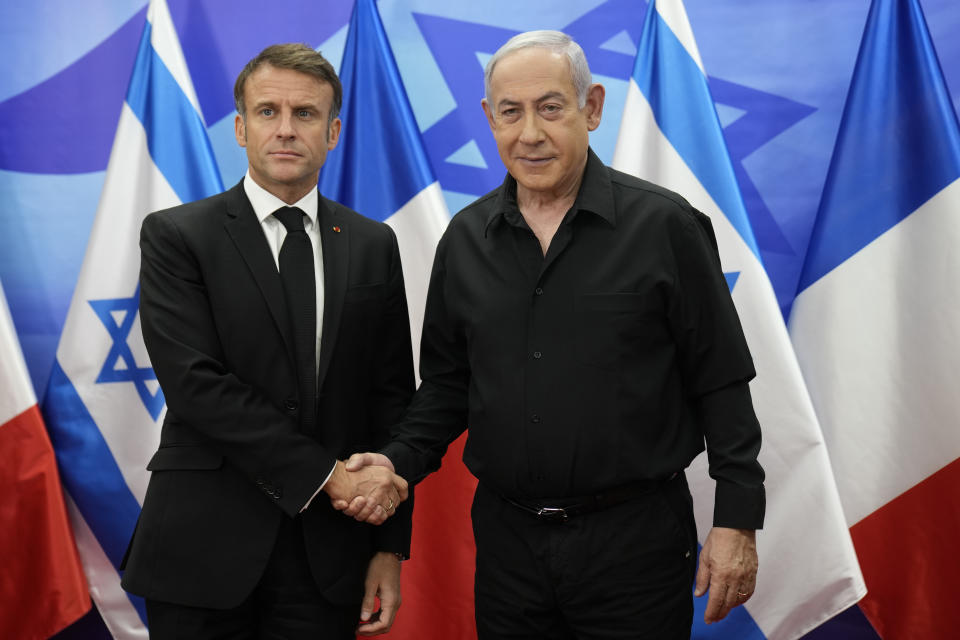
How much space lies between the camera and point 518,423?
1521 millimetres

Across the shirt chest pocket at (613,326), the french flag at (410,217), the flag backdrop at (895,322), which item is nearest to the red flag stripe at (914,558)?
the flag backdrop at (895,322)

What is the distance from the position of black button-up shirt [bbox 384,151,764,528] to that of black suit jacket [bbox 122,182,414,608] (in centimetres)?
28

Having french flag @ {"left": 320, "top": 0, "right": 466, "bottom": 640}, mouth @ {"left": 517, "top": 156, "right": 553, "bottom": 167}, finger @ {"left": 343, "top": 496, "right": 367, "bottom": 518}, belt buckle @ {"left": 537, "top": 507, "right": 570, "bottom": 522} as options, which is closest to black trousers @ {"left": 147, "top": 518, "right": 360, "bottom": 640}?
finger @ {"left": 343, "top": 496, "right": 367, "bottom": 518}

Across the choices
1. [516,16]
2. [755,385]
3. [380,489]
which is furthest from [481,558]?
[516,16]

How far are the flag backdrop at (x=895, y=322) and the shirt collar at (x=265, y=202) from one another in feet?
4.93

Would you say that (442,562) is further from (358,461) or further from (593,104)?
(593,104)

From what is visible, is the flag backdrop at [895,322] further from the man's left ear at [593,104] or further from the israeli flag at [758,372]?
the man's left ear at [593,104]

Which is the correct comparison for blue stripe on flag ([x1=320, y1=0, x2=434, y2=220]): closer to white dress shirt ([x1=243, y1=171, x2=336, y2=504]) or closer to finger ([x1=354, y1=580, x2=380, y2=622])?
white dress shirt ([x1=243, y1=171, x2=336, y2=504])

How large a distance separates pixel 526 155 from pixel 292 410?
2.12 ft

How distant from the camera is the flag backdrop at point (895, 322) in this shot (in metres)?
2.24

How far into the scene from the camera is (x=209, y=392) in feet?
4.82

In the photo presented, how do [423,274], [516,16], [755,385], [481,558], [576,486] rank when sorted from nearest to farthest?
[576,486], [481,558], [755,385], [423,274], [516,16]

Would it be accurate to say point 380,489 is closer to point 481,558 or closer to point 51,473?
point 481,558

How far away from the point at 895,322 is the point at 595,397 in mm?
1241
